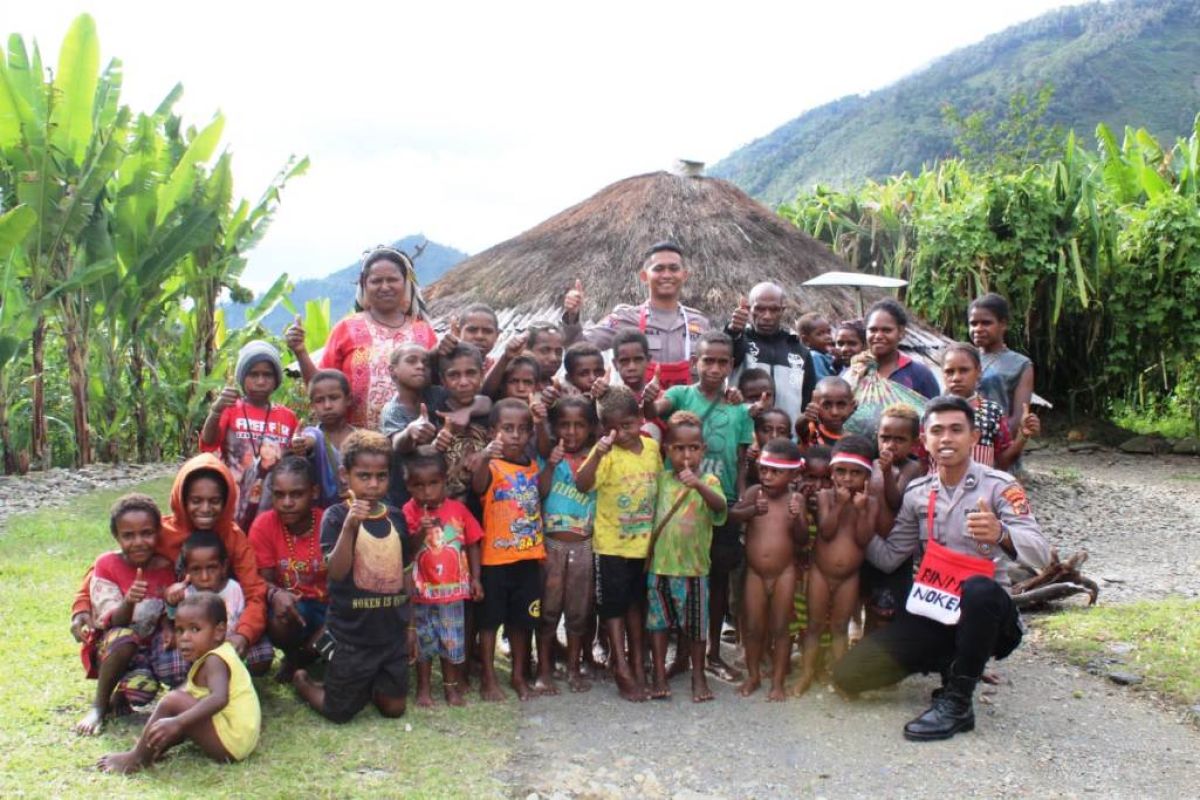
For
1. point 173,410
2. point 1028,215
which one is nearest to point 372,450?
point 173,410

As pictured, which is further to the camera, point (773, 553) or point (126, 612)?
point (773, 553)

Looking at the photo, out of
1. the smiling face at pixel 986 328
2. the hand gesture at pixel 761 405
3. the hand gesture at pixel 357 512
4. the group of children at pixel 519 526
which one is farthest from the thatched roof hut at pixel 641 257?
the hand gesture at pixel 357 512

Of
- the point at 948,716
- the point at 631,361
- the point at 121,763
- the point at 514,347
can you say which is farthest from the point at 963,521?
the point at 121,763

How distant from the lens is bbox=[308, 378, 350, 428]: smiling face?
397cm

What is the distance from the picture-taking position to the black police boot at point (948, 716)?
3.50m

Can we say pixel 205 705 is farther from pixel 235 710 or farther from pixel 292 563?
pixel 292 563

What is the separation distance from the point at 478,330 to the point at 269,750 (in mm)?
1994

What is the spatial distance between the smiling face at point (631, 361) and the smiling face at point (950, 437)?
1.24m

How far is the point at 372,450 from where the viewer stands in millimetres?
3445

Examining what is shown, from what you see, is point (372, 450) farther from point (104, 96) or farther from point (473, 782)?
point (104, 96)

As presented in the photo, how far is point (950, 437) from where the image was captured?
3.66 m

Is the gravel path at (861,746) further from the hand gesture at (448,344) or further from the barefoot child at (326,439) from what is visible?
the hand gesture at (448,344)

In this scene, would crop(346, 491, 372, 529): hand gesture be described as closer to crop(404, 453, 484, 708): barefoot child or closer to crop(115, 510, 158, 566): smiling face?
crop(404, 453, 484, 708): barefoot child

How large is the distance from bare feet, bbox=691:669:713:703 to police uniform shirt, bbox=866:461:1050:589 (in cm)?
Result: 88
